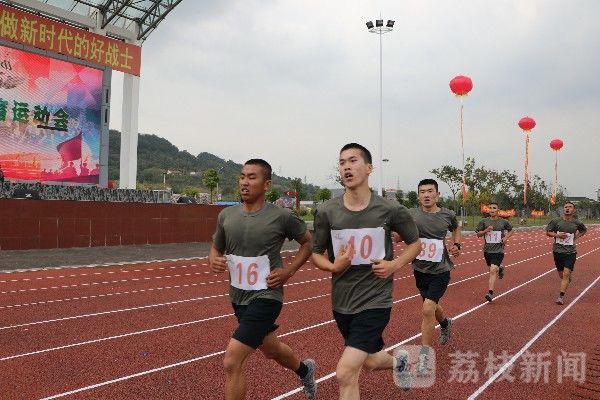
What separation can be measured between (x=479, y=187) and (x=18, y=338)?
166 feet

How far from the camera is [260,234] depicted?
4.01 m

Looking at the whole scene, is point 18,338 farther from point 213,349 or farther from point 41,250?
point 41,250

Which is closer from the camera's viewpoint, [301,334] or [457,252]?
[457,252]

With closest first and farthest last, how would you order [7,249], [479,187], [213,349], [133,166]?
1. [213,349]
2. [7,249]
3. [133,166]
4. [479,187]

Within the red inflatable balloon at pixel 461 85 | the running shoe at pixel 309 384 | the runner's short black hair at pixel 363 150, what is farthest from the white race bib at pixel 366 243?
the red inflatable balloon at pixel 461 85

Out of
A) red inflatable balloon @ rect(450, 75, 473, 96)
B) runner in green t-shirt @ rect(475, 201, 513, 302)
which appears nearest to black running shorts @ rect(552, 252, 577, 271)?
runner in green t-shirt @ rect(475, 201, 513, 302)

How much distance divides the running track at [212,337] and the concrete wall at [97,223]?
222 inches

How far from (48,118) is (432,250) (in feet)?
68.7

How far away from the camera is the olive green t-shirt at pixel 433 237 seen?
20.6ft

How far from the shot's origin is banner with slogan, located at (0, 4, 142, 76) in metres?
22.4

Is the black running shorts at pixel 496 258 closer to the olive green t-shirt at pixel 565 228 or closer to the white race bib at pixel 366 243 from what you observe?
the olive green t-shirt at pixel 565 228

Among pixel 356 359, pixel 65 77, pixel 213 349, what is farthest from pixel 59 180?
pixel 356 359

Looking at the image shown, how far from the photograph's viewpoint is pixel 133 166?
28.5 metres

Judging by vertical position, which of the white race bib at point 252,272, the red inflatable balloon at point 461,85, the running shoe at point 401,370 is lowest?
the running shoe at point 401,370
